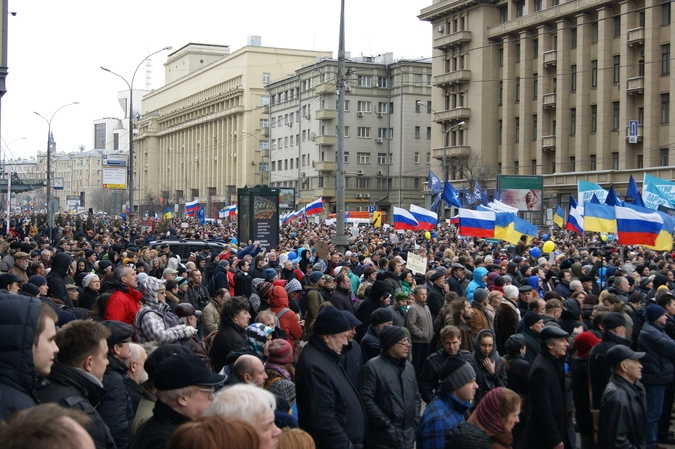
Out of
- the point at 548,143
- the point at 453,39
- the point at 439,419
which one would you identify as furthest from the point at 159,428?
the point at 453,39

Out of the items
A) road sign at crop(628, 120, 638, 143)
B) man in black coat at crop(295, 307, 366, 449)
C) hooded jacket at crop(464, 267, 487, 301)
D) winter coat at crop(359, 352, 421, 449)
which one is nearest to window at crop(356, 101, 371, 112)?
road sign at crop(628, 120, 638, 143)

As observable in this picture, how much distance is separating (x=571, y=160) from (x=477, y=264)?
136 feet

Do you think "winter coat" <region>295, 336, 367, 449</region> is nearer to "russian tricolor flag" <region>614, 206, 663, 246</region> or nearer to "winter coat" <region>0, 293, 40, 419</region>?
"winter coat" <region>0, 293, 40, 419</region>

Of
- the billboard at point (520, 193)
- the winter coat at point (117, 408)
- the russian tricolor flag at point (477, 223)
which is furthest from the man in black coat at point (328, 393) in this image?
the billboard at point (520, 193)

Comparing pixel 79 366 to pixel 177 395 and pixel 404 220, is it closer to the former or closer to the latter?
pixel 177 395

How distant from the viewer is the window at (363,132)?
82.8 meters

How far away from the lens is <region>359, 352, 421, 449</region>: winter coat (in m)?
6.27

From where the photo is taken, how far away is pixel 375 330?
26.7ft

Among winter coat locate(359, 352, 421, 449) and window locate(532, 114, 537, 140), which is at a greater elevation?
window locate(532, 114, 537, 140)

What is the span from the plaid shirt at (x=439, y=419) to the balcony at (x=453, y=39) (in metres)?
61.3

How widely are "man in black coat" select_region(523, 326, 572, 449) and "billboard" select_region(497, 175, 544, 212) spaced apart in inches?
1185

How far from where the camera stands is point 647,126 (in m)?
49.5

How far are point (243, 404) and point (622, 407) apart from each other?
3789 millimetres

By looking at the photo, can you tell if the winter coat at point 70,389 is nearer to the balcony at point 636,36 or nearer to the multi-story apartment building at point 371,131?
the balcony at point 636,36
